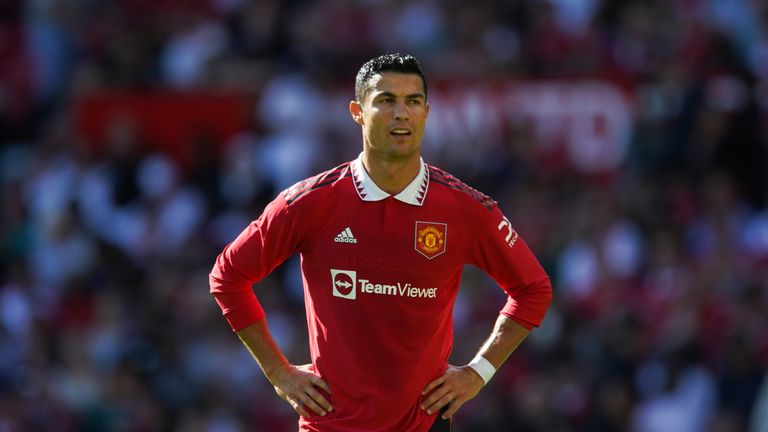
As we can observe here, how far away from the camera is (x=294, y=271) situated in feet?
40.4

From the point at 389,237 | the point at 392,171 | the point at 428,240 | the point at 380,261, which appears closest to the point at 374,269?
the point at 380,261

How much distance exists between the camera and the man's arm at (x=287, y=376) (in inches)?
231

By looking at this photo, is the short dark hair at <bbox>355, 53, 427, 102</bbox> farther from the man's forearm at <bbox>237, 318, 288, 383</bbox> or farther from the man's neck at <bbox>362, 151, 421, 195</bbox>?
the man's forearm at <bbox>237, 318, 288, 383</bbox>

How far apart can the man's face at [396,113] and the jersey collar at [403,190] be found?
0.44ft

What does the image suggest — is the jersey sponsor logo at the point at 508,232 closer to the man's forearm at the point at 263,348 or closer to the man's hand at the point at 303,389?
the man's hand at the point at 303,389

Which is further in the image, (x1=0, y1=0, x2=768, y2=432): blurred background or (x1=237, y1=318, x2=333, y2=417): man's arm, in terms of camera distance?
(x1=0, y1=0, x2=768, y2=432): blurred background

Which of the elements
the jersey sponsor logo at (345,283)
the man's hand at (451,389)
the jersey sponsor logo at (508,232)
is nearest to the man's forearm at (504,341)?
the man's hand at (451,389)

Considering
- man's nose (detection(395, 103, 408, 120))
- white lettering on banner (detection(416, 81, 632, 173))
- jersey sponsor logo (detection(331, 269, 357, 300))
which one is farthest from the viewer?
white lettering on banner (detection(416, 81, 632, 173))

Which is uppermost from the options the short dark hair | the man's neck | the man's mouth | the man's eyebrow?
the short dark hair

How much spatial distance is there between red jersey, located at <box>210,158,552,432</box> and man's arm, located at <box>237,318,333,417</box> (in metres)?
0.05

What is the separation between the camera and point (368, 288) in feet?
19.1

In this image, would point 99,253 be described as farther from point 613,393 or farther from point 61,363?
point 613,393

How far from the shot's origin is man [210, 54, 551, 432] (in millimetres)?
5816

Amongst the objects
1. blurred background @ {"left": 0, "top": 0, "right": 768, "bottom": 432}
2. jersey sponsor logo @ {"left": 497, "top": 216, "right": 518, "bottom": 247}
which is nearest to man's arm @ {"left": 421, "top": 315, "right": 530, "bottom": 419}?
jersey sponsor logo @ {"left": 497, "top": 216, "right": 518, "bottom": 247}
